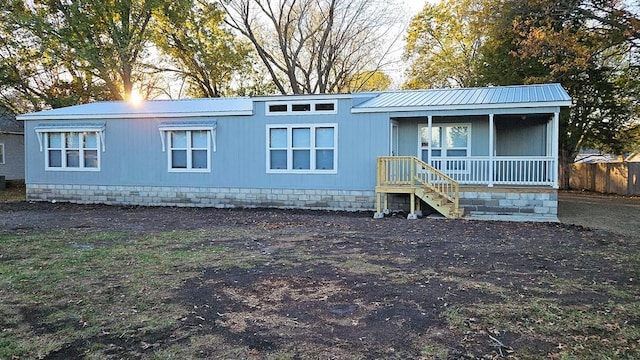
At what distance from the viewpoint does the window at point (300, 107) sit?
41.7 ft

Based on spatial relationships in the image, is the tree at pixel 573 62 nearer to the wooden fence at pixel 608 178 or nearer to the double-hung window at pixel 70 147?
the wooden fence at pixel 608 178

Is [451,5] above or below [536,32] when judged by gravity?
above

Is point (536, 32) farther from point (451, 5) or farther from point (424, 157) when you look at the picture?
point (451, 5)

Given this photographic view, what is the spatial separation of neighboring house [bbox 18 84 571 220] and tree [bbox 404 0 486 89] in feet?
49.5

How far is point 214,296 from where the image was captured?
15.6 feet

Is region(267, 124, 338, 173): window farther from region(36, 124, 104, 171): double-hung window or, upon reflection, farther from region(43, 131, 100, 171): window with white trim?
region(43, 131, 100, 171): window with white trim

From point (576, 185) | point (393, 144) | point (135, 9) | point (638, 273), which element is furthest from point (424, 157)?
point (135, 9)

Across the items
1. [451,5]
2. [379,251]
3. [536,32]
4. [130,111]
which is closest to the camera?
[379,251]

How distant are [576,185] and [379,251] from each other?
67.5ft

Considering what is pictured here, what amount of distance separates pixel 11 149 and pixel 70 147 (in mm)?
12698

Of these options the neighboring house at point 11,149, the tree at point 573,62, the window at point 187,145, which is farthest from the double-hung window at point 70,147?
the tree at point 573,62

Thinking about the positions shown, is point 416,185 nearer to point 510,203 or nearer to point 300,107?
point 510,203

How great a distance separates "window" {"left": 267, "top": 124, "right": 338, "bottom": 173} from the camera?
12844mm

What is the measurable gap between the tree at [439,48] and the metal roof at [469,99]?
1484 cm
